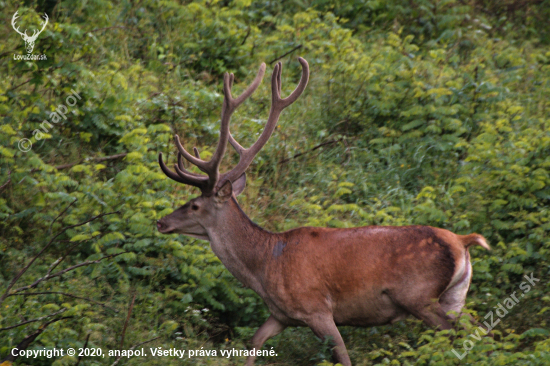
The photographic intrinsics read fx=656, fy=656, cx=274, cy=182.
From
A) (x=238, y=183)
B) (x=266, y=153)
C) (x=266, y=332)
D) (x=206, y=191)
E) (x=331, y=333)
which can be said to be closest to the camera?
(x=331, y=333)

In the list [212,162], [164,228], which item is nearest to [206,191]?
[212,162]

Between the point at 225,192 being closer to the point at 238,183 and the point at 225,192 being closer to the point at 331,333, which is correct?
the point at 238,183

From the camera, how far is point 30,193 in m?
7.09

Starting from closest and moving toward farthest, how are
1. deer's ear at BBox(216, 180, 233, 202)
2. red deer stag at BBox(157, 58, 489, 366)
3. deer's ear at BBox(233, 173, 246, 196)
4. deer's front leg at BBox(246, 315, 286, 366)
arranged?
1. red deer stag at BBox(157, 58, 489, 366)
2. deer's front leg at BBox(246, 315, 286, 366)
3. deer's ear at BBox(216, 180, 233, 202)
4. deer's ear at BBox(233, 173, 246, 196)

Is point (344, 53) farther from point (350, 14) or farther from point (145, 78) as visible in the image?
point (145, 78)

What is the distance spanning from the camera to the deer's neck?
19.4 feet

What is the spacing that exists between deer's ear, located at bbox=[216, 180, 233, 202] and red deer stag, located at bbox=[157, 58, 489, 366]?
12 mm

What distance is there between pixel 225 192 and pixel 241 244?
50cm

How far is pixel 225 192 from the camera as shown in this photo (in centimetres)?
604

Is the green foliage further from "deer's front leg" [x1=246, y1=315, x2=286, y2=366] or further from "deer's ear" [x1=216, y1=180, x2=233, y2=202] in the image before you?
"deer's ear" [x1=216, y1=180, x2=233, y2=202]

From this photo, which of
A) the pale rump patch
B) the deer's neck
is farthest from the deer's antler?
the pale rump patch

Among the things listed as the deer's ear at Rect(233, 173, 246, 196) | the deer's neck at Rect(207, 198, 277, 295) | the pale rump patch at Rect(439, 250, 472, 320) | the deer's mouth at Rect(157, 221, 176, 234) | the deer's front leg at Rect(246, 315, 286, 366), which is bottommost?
the pale rump patch at Rect(439, 250, 472, 320)

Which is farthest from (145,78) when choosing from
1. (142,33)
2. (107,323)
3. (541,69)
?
(541,69)

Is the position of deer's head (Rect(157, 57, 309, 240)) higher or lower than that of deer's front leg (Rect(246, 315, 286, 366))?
higher
